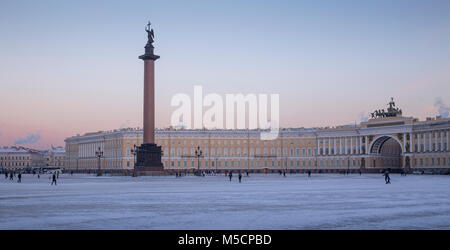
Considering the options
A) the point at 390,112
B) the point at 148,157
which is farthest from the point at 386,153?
the point at 148,157

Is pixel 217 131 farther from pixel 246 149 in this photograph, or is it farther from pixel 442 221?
pixel 442 221

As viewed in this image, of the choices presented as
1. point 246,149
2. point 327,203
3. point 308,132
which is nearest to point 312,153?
point 308,132

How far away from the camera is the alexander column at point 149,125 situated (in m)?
66.2

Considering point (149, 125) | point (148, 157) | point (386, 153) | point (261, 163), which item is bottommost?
point (261, 163)

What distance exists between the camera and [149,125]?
6656cm

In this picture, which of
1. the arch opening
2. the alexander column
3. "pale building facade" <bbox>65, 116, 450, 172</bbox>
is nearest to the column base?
the alexander column

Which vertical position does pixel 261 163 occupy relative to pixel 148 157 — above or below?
below

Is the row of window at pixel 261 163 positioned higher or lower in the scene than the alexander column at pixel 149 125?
lower

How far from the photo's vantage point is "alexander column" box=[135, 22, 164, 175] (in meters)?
66.2

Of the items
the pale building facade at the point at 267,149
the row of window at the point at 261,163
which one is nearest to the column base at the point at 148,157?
the pale building facade at the point at 267,149

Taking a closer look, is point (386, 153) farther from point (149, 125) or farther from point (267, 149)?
point (149, 125)

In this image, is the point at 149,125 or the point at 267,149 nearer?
the point at 149,125

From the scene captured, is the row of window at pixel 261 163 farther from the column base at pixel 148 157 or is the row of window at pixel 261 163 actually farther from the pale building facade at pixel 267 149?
the column base at pixel 148 157
